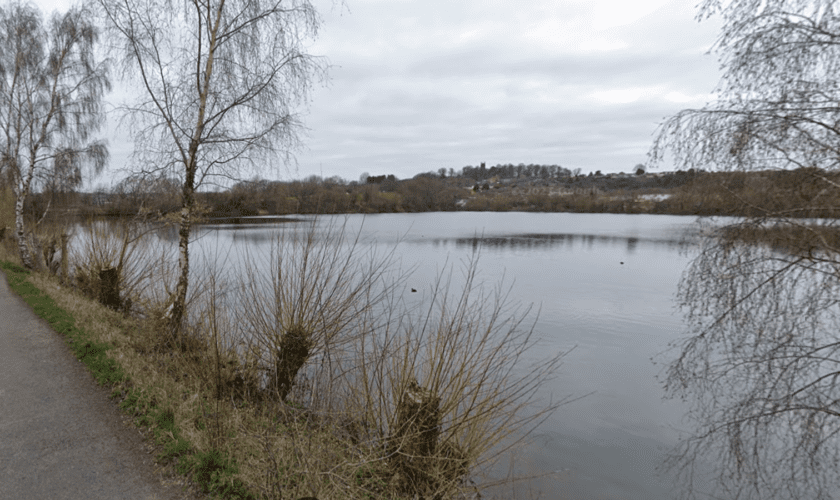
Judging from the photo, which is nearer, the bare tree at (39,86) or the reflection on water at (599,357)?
the reflection on water at (599,357)

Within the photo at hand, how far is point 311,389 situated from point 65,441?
305cm

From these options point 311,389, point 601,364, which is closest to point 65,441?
point 311,389

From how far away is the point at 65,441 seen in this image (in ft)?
14.6

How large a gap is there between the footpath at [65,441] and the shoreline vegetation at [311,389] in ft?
0.70

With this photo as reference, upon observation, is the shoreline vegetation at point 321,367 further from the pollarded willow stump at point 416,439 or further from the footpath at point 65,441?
the footpath at point 65,441

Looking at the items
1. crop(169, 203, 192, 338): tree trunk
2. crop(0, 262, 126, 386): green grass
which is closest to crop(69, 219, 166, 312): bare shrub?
crop(0, 262, 126, 386): green grass

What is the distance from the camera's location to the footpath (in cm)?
379

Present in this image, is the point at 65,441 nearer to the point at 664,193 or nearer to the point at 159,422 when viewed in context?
the point at 159,422

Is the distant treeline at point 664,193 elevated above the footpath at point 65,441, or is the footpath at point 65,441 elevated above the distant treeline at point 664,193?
the distant treeline at point 664,193

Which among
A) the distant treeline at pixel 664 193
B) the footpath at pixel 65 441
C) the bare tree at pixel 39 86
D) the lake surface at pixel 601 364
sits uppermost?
the bare tree at pixel 39 86

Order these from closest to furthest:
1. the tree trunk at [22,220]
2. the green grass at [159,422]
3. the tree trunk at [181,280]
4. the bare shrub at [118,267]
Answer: the green grass at [159,422] < the tree trunk at [181,280] < the bare shrub at [118,267] < the tree trunk at [22,220]

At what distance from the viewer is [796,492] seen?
263 inches

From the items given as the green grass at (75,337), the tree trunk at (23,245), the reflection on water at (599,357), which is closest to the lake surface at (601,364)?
the reflection on water at (599,357)

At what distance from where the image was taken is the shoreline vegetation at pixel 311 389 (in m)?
4.19
